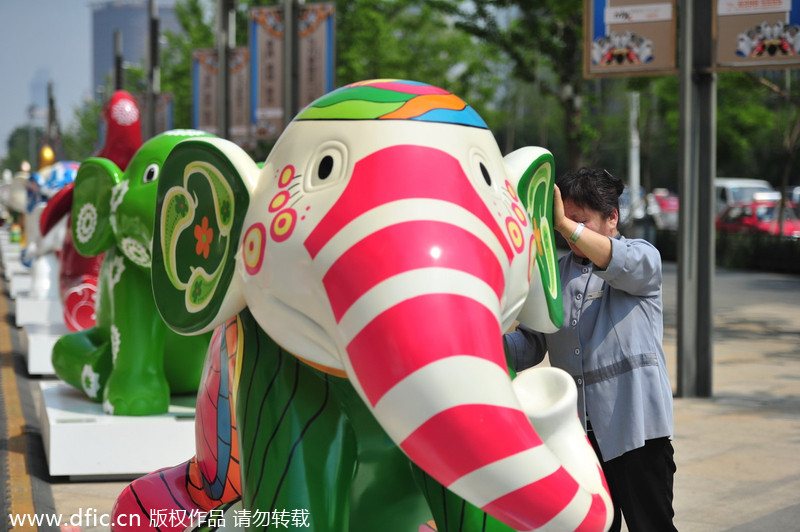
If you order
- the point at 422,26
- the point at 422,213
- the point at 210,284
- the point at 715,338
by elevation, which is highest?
the point at 422,26

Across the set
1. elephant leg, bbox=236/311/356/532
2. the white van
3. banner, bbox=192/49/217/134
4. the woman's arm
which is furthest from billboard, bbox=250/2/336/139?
the white van

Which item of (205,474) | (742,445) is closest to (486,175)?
(205,474)

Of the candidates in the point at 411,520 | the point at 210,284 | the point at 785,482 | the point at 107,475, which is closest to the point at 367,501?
the point at 411,520

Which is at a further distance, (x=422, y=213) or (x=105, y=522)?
(x=105, y=522)

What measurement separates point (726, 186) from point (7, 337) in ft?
84.3

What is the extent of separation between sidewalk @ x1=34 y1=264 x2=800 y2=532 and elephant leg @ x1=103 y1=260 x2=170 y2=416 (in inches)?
17.2

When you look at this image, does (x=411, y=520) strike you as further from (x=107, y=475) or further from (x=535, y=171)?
(x=107, y=475)

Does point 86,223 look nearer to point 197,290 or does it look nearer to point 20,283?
point 197,290

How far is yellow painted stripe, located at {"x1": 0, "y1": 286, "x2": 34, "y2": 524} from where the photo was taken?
5.45 metres

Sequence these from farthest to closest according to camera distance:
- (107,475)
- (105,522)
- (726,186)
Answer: (726,186) < (107,475) < (105,522)

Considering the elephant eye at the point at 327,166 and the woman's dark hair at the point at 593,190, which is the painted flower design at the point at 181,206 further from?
the woman's dark hair at the point at 593,190

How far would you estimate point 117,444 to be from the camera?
573 centimetres

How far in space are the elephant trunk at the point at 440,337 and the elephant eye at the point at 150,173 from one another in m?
3.38

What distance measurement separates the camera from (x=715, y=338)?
1234 cm
